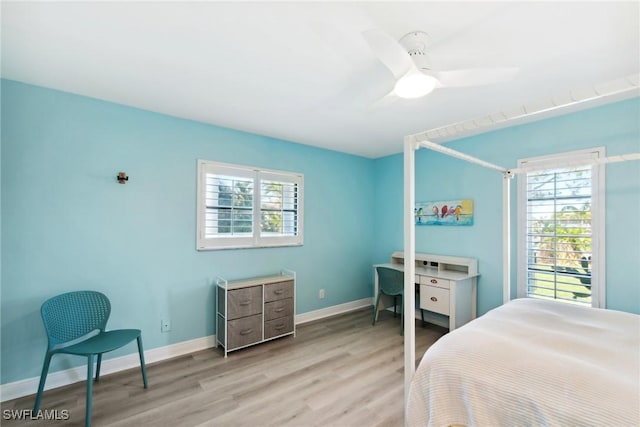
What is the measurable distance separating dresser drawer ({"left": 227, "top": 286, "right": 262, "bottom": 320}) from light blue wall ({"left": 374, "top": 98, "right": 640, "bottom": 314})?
7.39 feet

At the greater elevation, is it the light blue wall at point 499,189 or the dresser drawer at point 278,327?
the light blue wall at point 499,189

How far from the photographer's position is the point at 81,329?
2201 mm

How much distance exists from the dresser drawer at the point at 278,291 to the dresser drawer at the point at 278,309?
0.05 meters

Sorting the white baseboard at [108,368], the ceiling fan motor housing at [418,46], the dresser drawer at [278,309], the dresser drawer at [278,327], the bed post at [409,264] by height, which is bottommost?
the white baseboard at [108,368]

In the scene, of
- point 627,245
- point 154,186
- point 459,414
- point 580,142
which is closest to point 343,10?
point 459,414

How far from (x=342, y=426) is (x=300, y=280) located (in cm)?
202

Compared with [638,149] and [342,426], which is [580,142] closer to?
[638,149]

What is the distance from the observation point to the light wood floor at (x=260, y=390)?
6.29 ft

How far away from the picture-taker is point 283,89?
2264 millimetres

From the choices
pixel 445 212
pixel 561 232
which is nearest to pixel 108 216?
pixel 445 212

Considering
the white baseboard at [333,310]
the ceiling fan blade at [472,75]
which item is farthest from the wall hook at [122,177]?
the ceiling fan blade at [472,75]

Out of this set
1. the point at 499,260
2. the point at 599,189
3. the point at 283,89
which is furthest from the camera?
the point at 499,260

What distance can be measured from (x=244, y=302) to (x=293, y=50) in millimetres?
2358

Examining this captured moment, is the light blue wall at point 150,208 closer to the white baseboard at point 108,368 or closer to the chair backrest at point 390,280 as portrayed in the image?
the white baseboard at point 108,368
